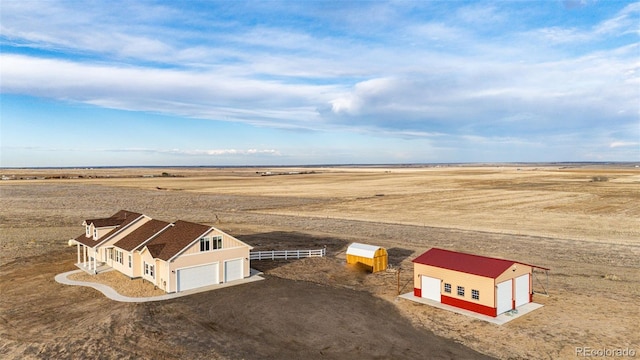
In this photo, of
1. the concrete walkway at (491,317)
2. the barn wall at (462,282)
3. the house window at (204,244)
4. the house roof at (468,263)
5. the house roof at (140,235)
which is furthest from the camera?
the house roof at (140,235)

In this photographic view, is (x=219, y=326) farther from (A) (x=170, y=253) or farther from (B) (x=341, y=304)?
(A) (x=170, y=253)

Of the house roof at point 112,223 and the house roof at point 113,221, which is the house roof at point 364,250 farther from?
the house roof at point 113,221

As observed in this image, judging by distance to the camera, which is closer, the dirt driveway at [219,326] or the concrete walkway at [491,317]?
the dirt driveway at [219,326]

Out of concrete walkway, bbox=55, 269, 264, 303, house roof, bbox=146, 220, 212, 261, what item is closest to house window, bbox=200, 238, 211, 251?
house roof, bbox=146, 220, 212, 261

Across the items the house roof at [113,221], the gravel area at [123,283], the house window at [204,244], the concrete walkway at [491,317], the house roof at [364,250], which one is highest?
the house roof at [113,221]

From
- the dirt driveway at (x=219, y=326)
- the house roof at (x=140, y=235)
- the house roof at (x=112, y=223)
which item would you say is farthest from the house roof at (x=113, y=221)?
the dirt driveway at (x=219, y=326)

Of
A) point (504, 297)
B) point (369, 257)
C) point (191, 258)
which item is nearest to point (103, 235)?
point (191, 258)
